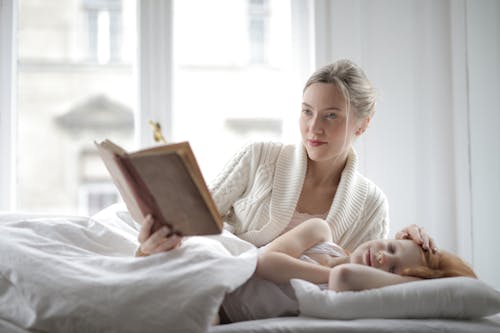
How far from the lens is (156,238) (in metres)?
1.38

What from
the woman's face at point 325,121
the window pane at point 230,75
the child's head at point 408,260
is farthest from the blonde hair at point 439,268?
the window pane at point 230,75

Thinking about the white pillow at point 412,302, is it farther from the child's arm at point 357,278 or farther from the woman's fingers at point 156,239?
the woman's fingers at point 156,239

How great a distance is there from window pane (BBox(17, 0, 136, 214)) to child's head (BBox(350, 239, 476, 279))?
1.66 m

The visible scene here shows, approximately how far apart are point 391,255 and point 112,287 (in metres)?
0.80

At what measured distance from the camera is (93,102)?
2.91 m

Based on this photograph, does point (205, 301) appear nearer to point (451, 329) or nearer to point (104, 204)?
point (451, 329)

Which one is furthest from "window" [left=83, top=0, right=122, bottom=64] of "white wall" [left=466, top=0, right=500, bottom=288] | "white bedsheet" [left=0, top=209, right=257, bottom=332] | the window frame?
"white wall" [left=466, top=0, right=500, bottom=288]

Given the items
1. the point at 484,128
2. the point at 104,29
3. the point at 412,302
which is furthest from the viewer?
the point at 104,29

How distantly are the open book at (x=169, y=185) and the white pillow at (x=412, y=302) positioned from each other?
0.36m

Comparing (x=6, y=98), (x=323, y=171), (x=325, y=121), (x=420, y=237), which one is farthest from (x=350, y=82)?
(x=6, y=98)

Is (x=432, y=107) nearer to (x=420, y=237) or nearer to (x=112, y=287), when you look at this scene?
(x=420, y=237)

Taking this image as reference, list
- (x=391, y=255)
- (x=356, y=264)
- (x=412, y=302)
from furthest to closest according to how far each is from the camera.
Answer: (x=391, y=255)
(x=356, y=264)
(x=412, y=302)

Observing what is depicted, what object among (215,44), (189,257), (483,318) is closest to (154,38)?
(215,44)

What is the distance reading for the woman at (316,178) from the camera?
2031 mm
